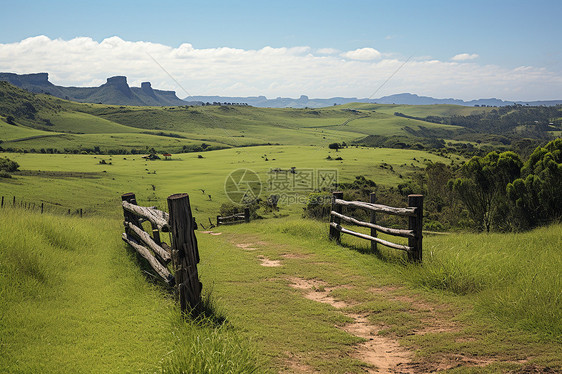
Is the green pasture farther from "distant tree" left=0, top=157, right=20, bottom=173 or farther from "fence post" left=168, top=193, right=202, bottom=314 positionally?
"fence post" left=168, top=193, right=202, bottom=314

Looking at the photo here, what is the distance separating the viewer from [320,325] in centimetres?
602

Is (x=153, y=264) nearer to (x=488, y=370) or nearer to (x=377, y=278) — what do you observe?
(x=377, y=278)

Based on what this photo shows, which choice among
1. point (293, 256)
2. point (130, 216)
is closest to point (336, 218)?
point (293, 256)

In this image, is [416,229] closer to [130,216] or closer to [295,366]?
[295,366]

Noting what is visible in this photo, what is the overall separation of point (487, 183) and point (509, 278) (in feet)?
56.3

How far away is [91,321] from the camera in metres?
5.54

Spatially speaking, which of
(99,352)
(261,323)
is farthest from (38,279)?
(261,323)

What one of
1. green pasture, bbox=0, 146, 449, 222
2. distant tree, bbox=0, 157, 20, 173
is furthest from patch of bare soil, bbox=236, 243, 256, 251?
distant tree, bbox=0, 157, 20, 173

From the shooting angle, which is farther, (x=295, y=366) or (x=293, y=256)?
(x=293, y=256)

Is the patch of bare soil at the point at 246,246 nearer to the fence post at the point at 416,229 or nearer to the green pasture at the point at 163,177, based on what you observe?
the fence post at the point at 416,229

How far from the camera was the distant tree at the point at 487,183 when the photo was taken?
68.3 ft

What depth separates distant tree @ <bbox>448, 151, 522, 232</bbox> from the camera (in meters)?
20.8

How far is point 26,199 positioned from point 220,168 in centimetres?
4815

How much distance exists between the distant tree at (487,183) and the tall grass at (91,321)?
19379 millimetres
